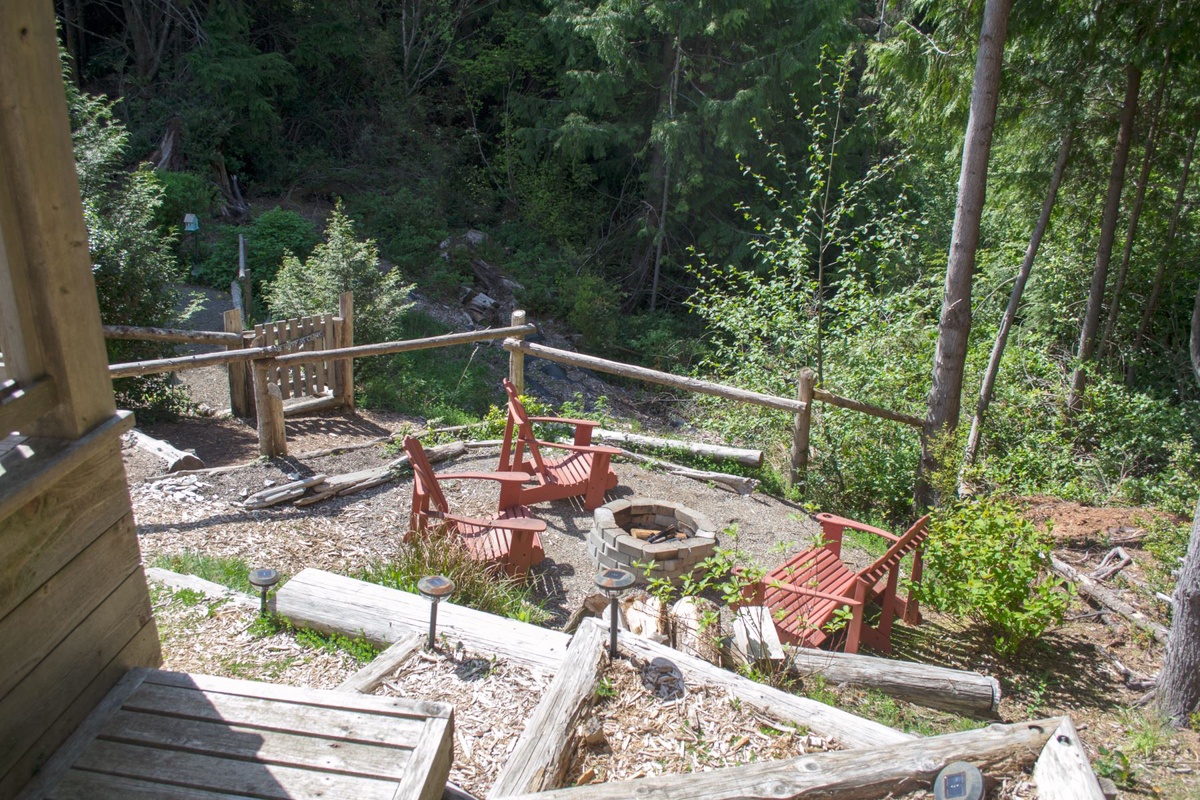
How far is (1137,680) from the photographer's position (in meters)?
5.03

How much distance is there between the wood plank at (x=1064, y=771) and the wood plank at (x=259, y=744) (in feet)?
7.09

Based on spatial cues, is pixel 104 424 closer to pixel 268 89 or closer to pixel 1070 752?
pixel 1070 752

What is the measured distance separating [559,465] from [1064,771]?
448cm

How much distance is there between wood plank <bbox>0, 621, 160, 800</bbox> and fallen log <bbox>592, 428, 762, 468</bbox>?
5378mm

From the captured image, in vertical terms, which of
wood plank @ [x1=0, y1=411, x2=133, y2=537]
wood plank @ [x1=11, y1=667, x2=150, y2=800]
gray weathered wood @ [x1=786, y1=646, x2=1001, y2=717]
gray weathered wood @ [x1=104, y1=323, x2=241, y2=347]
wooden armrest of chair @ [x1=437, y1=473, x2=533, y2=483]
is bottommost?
gray weathered wood @ [x1=786, y1=646, x2=1001, y2=717]

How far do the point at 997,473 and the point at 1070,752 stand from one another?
5.65m

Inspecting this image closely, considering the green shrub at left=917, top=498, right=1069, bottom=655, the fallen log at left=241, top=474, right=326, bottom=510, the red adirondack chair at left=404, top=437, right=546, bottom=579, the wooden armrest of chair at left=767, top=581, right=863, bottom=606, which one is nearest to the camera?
the wooden armrest of chair at left=767, top=581, right=863, bottom=606

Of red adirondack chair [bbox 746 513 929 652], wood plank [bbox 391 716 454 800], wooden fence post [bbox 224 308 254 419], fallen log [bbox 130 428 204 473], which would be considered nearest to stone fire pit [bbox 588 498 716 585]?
red adirondack chair [bbox 746 513 929 652]

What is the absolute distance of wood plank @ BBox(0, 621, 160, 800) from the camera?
7.38 ft

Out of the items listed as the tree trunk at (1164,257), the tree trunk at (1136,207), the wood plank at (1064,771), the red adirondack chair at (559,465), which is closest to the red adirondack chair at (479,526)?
the red adirondack chair at (559,465)

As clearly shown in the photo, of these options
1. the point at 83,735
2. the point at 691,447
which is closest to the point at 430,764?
the point at 83,735

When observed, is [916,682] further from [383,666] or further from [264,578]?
[264,578]

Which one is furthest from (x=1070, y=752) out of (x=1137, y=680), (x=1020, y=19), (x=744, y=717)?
(x=1020, y=19)

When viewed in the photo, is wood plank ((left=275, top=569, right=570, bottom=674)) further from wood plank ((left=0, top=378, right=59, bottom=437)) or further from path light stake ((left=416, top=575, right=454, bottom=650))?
wood plank ((left=0, top=378, right=59, bottom=437))
